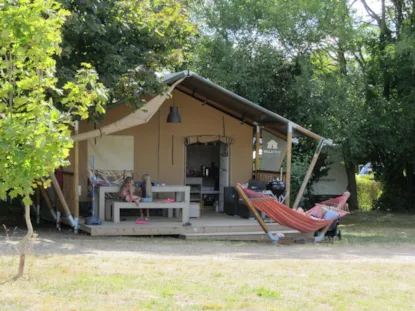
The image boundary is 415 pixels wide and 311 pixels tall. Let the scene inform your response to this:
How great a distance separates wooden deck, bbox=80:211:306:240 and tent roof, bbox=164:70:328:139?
2.42 m

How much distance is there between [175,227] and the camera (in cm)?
1184

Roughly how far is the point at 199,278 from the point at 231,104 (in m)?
7.96

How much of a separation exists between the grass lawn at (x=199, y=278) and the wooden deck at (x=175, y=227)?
0.86m

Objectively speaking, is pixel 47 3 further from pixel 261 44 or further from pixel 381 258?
pixel 261 44

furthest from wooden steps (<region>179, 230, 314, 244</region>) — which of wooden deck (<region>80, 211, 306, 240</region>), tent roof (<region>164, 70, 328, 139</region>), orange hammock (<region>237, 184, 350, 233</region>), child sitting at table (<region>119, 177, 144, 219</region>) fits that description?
tent roof (<region>164, 70, 328, 139</region>)

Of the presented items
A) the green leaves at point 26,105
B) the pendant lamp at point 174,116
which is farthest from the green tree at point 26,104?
the pendant lamp at point 174,116

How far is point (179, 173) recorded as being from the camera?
14.6 metres

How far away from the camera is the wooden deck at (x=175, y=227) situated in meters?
11.4

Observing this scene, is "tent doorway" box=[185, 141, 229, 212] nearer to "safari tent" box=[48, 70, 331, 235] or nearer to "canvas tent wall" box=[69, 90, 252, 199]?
"safari tent" box=[48, 70, 331, 235]

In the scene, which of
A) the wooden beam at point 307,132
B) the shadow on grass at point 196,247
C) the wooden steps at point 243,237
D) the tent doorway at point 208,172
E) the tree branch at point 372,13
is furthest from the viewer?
the tree branch at point 372,13

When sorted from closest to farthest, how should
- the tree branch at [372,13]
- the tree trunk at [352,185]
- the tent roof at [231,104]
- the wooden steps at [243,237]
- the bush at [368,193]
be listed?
the wooden steps at [243,237] < the tent roof at [231,104] < the tree branch at [372,13] < the tree trunk at [352,185] < the bush at [368,193]

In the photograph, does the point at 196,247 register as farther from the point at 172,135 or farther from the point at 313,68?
the point at 313,68

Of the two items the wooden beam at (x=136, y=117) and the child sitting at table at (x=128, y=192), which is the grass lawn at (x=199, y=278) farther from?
the wooden beam at (x=136, y=117)

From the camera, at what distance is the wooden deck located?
11.4 m
